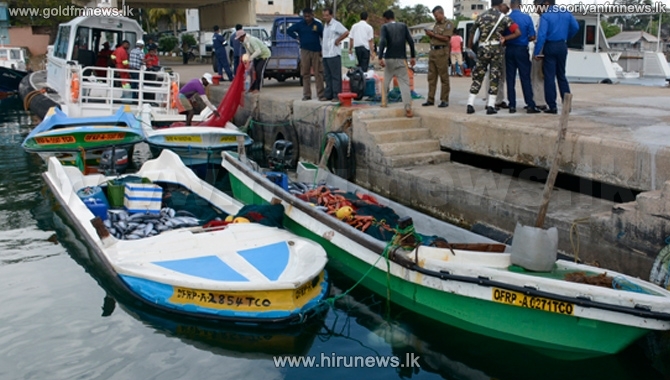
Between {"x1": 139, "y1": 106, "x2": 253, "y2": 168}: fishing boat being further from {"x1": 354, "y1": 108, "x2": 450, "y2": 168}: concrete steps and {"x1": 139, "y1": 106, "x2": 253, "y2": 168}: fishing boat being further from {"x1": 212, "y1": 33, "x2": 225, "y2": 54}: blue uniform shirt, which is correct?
{"x1": 212, "y1": 33, "x2": 225, "y2": 54}: blue uniform shirt

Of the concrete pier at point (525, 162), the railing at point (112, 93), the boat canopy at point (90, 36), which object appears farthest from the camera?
the boat canopy at point (90, 36)

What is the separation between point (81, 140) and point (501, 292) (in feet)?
29.9

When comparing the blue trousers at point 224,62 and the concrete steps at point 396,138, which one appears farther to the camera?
the blue trousers at point 224,62

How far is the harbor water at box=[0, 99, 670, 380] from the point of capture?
17.9ft

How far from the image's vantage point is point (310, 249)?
672 centimetres

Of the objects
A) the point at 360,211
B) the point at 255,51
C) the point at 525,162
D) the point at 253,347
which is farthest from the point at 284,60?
the point at 253,347

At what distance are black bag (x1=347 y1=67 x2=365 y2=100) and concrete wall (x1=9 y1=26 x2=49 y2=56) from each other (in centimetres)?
3152

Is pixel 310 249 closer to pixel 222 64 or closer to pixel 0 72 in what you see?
pixel 222 64

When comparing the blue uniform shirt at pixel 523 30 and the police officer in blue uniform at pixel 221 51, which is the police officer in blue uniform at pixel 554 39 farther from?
the police officer in blue uniform at pixel 221 51

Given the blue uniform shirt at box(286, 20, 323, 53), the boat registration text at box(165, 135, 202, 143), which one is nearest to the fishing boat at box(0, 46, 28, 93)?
the boat registration text at box(165, 135, 202, 143)

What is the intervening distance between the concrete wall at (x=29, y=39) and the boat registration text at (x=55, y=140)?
29.5 metres

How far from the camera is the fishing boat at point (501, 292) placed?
5121 millimetres

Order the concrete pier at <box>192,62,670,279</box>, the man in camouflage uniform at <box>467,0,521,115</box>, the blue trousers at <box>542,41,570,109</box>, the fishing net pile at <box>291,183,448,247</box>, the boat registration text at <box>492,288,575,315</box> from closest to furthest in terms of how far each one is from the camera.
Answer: the boat registration text at <box>492,288,575,315</box>, the concrete pier at <box>192,62,670,279</box>, the fishing net pile at <box>291,183,448,247</box>, the blue trousers at <box>542,41,570,109</box>, the man in camouflage uniform at <box>467,0,521,115</box>

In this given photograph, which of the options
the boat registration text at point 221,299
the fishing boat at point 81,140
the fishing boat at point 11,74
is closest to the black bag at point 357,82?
the fishing boat at point 81,140
